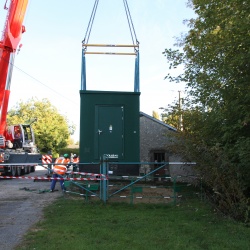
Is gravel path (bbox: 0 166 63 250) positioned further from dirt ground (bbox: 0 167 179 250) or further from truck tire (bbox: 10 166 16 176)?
truck tire (bbox: 10 166 16 176)

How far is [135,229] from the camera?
22.9 feet

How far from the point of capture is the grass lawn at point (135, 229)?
5902 mm

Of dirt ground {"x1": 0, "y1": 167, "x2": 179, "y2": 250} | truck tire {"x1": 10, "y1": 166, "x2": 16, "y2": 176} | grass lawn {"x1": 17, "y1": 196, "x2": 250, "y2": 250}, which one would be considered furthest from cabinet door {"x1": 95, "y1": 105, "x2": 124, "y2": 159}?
truck tire {"x1": 10, "y1": 166, "x2": 16, "y2": 176}

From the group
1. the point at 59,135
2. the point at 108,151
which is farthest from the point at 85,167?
the point at 59,135

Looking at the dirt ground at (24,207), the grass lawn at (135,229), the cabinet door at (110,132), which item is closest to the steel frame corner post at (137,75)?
the cabinet door at (110,132)

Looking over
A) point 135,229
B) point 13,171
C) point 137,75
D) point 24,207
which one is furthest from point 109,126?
point 13,171

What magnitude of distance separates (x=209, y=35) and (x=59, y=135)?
4491 cm

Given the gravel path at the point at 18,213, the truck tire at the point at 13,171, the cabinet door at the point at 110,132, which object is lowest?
the gravel path at the point at 18,213

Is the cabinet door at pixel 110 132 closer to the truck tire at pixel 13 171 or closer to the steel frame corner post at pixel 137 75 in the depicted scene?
the steel frame corner post at pixel 137 75

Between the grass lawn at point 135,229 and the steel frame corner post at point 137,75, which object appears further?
the steel frame corner post at point 137,75

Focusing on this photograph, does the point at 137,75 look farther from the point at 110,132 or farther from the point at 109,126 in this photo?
the point at 110,132

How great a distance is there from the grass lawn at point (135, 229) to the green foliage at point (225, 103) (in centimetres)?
72

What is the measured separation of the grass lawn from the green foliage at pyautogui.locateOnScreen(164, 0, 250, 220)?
718mm

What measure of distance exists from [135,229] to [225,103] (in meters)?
4.15
